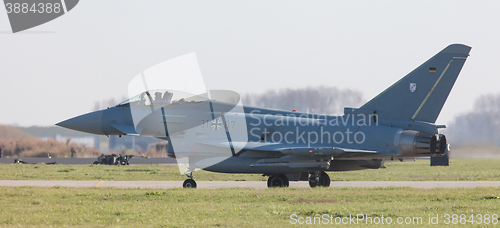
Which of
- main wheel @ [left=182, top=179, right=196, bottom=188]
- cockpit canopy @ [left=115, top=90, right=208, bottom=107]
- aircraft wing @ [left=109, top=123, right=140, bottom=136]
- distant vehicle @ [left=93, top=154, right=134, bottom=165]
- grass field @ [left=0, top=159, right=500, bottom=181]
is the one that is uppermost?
cockpit canopy @ [left=115, top=90, right=208, bottom=107]

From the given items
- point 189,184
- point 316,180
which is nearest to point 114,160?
point 189,184

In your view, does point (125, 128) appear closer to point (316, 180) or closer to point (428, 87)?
point (316, 180)

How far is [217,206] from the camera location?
12703 millimetres

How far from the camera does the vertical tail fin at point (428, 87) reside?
17.5m

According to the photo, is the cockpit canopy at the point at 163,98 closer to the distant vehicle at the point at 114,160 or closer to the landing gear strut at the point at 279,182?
the landing gear strut at the point at 279,182

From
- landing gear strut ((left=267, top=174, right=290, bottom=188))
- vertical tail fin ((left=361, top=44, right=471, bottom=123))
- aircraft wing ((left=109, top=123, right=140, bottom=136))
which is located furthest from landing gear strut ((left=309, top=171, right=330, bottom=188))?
aircraft wing ((left=109, top=123, right=140, bottom=136))

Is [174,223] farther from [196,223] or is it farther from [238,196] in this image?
[238,196]

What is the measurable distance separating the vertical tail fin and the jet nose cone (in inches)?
460

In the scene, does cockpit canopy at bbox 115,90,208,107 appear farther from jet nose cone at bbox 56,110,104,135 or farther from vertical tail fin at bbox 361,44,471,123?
vertical tail fin at bbox 361,44,471,123

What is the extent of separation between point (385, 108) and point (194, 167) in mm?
7596

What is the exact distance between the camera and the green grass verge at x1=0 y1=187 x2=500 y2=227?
1045cm

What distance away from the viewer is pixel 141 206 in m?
12.7

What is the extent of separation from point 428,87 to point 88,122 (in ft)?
44.7

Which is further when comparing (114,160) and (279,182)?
(114,160)
